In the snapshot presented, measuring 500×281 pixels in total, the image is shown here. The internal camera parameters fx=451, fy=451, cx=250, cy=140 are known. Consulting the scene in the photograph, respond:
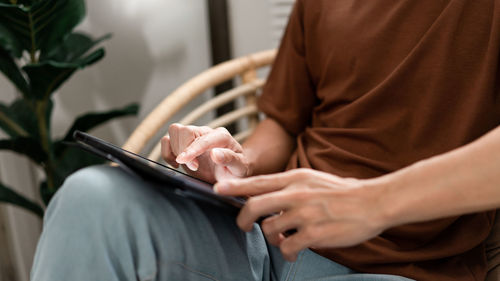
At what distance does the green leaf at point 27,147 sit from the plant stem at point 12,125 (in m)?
0.05

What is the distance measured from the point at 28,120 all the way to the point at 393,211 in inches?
35.4

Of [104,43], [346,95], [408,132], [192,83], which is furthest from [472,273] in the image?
[104,43]

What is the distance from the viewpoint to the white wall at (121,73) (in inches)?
49.0

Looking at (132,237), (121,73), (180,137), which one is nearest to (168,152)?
(180,137)

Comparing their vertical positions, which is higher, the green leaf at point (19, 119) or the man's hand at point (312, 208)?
the man's hand at point (312, 208)

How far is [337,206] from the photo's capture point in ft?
1.51

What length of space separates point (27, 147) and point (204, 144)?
59cm

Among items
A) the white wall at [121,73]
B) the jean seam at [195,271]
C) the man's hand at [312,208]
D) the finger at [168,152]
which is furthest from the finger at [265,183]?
the white wall at [121,73]

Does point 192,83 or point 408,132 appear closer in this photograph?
point 408,132

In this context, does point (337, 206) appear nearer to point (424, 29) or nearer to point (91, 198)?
point (91, 198)

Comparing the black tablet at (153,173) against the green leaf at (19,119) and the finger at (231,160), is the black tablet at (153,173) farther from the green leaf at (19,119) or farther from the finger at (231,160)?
the green leaf at (19,119)

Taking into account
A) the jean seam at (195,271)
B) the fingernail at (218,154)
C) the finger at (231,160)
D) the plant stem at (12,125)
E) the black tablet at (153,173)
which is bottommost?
the plant stem at (12,125)

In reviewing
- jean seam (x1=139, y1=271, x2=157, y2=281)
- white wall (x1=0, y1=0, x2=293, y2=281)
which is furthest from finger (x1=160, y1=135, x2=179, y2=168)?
white wall (x1=0, y1=0, x2=293, y2=281)

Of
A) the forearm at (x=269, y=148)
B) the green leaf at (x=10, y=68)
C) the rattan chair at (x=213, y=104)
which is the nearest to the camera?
the rattan chair at (x=213, y=104)
